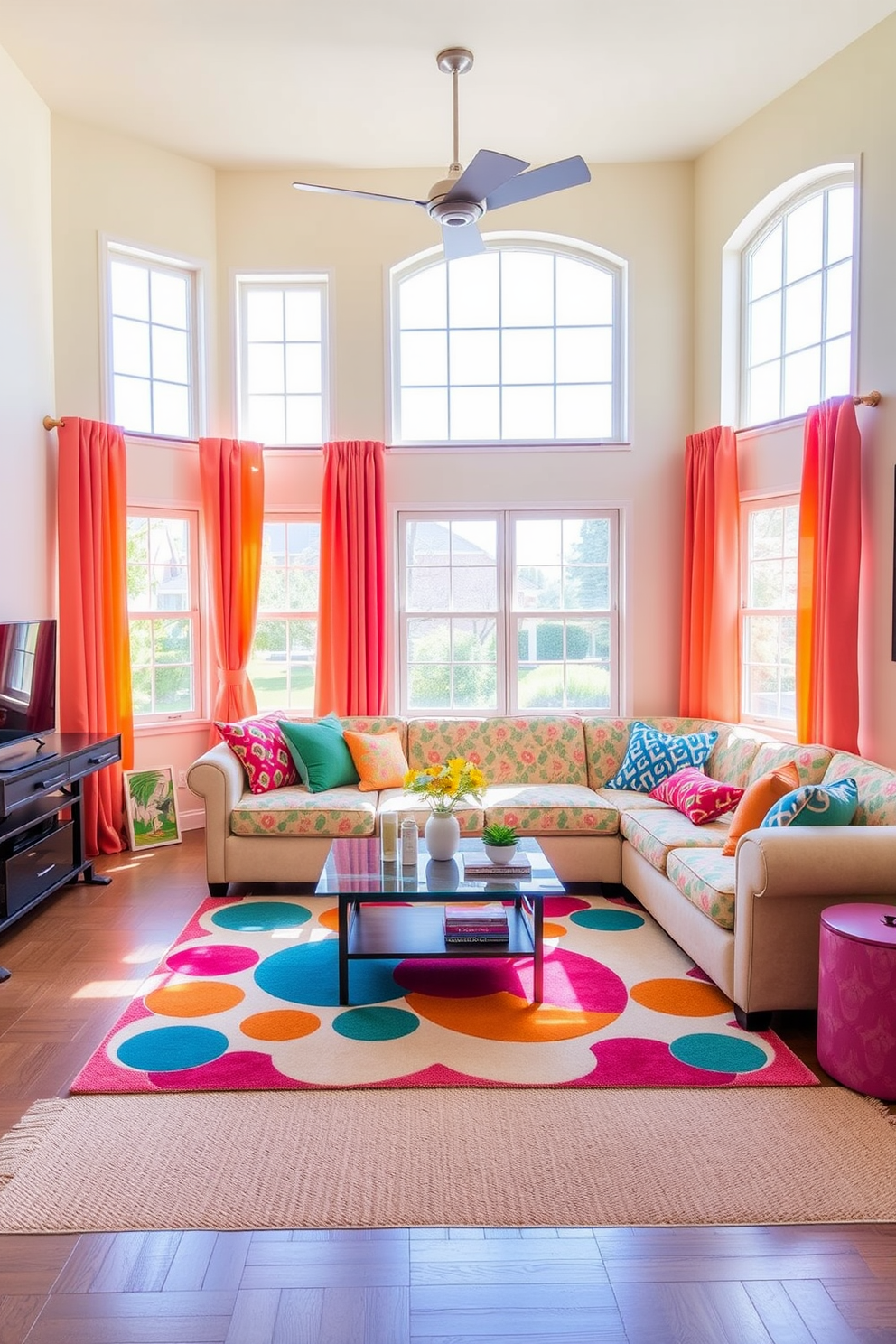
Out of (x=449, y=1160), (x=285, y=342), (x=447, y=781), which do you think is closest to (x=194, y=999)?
(x=447, y=781)

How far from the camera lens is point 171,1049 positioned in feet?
10.1

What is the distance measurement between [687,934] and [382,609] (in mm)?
2977

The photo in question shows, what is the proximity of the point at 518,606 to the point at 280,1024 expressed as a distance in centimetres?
345

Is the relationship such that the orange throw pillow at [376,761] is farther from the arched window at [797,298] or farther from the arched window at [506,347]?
the arched window at [797,298]

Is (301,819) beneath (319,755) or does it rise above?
beneath

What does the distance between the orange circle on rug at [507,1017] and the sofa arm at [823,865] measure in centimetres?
80

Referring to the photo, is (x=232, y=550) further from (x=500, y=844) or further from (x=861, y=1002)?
(x=861, y=1002)

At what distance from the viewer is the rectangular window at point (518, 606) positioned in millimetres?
6039

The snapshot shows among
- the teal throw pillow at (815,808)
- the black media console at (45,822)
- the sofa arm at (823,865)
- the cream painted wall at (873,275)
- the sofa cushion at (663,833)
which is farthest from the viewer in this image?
the cream painted wall at (873,275)

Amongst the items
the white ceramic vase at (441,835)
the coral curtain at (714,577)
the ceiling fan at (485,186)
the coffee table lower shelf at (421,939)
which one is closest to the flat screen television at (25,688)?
the coffee table lower shelf at (421,939)

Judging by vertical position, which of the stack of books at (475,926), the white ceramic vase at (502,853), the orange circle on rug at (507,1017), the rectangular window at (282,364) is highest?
the rectangular window at (282,364)

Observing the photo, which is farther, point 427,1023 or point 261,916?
point 261,916

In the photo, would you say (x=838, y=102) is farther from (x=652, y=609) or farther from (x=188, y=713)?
(x=188, y=713)

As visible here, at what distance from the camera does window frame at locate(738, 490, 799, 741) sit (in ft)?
17.0
